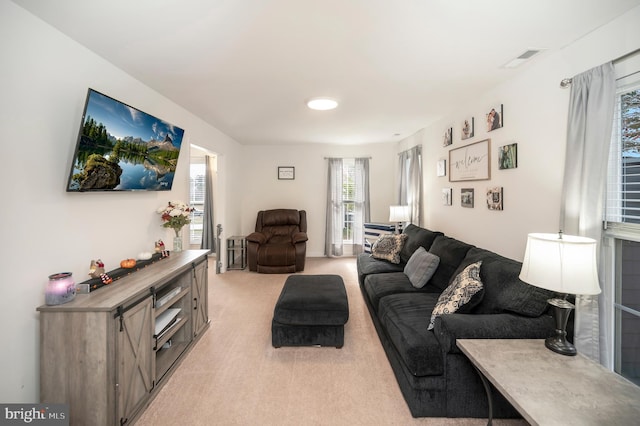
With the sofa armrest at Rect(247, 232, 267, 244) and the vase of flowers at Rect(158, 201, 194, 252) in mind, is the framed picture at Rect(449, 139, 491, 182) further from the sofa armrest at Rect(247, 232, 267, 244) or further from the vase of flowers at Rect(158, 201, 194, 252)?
the sofa armrest at Rect(247, 232, 267, 244)

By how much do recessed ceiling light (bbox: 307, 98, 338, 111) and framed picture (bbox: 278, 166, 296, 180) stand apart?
306 cm

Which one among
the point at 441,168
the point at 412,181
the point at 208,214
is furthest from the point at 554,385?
the point at 208,214

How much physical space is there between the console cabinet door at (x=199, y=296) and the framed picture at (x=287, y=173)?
141 inches

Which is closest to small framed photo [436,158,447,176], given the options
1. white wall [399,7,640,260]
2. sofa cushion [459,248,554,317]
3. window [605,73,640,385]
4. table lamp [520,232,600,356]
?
white wall [399,7,640,260]

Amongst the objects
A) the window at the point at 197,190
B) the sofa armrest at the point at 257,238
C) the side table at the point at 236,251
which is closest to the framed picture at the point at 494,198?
the sofa armrest at the point at 257,238

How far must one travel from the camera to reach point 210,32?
1.81 m

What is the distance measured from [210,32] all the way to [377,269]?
304 cm

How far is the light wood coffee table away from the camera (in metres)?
1.12

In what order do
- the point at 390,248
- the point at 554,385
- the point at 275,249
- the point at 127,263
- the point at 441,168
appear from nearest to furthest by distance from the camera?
1. the point at 554,385
2. the point at 127,263
3. the point at 441,168
4. the point at 390,248
5. the point at 275,249

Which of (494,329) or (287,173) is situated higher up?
(287,173)

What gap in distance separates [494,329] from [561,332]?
0.33 metres

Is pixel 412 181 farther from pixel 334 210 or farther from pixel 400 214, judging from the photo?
pixel 334 210

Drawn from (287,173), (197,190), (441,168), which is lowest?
(197,190)

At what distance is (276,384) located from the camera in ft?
7.14
